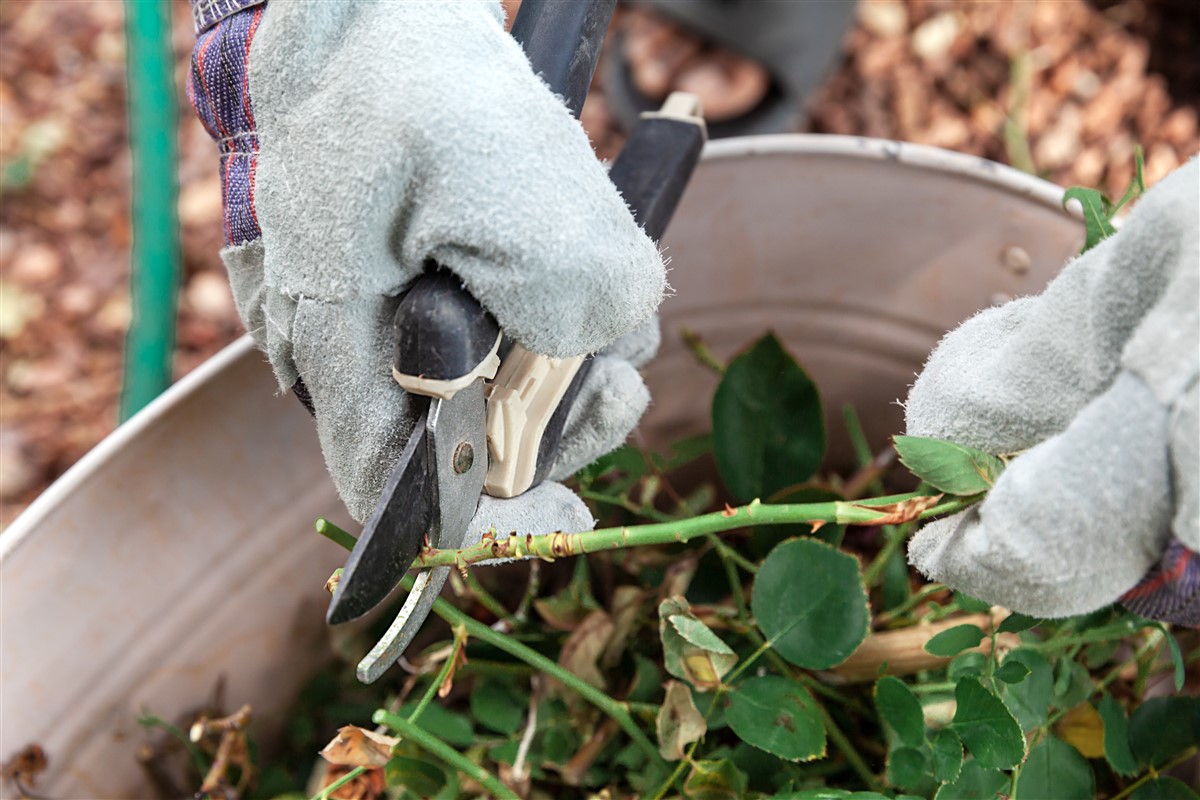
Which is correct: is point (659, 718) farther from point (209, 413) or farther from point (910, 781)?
point (209, 413)

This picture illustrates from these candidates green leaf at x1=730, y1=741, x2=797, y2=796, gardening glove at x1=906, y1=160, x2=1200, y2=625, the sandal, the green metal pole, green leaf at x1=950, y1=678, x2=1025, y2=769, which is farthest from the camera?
the sandal

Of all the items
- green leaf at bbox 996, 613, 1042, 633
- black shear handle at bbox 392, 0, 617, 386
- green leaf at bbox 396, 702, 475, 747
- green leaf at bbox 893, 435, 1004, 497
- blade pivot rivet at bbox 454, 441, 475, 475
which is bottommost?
green leaf at bbox 396, 702, 475, 747

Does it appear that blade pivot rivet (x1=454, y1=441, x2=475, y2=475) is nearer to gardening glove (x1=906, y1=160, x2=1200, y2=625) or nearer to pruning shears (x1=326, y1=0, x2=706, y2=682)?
pruning shears (x1=326, y1=0, x2=706, y2=682)

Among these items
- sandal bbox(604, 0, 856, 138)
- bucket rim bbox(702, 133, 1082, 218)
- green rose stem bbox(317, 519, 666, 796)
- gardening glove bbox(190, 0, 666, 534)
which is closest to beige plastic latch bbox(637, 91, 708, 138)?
bucket rim bbox(702, 133, 1082, 218)

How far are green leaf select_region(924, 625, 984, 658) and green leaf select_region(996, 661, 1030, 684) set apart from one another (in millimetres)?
15

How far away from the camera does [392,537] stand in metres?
0.31

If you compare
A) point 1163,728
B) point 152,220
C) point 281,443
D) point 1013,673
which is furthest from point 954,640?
point 152,220

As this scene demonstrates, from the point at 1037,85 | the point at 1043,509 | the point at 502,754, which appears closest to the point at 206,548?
the point at 502,754

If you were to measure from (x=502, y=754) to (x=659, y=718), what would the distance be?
0.11 meters

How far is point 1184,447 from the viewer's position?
25cm

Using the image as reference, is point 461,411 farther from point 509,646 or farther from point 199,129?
point 199,129

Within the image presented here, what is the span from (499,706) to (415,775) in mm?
72

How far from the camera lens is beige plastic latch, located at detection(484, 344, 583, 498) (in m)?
0.37

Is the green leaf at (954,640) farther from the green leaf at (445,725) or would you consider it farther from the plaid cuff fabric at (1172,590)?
the green leaf at (445,725)
